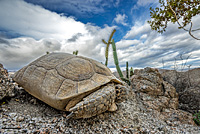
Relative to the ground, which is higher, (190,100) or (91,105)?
(91,105)

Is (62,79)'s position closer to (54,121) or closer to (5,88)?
(54,121)

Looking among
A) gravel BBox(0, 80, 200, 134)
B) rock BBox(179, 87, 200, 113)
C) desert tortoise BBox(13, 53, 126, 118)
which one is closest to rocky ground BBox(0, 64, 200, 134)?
gravel BBox(0, 80, 200, 134)

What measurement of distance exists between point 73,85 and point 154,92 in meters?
2.68

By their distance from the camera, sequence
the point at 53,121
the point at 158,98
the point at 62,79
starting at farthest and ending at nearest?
the point at 158,98
the point at 62,79
the point at 53,121

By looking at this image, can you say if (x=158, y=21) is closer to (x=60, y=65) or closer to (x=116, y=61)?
(x=116, y=61)

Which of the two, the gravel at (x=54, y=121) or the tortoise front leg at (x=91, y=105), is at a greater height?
the tortoise front leg at (x=91, y=105)

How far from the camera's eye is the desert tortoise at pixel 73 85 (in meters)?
1.48

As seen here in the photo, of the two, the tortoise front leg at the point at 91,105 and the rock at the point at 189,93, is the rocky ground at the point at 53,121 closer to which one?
the tortoise front leg at the point at 91,105

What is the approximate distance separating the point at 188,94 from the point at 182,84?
1.35 meters

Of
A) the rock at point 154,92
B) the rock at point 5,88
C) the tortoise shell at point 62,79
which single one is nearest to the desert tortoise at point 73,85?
the tortoise shell at point 62,79

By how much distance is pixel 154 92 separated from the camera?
10.5 feet

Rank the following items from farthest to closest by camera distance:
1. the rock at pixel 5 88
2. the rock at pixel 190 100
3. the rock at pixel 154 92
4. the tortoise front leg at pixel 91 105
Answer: the rock at pixel 190 100, the rock at pixel 154 92, the rock at pixel 5 88, the tortoise front leg at pixel 91 105

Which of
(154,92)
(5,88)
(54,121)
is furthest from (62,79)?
(154,92)

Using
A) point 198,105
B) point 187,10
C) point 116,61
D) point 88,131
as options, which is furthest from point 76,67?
point 187,10
